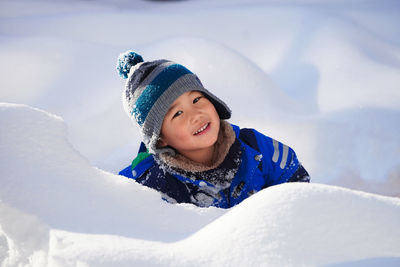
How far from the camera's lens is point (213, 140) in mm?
1238

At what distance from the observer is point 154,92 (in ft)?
4.00

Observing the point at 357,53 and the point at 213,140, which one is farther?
the point at 357,53

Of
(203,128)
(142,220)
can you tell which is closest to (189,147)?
(203,128)

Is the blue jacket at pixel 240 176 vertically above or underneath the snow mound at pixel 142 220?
underneath

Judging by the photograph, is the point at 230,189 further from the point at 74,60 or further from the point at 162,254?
the point at 74,60

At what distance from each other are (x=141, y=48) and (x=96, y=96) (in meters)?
0.40

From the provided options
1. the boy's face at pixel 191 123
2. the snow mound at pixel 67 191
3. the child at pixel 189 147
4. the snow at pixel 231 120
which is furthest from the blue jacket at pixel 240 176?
the snow mound at pixel 67 191

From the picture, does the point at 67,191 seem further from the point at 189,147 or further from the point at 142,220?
the point at 189,147

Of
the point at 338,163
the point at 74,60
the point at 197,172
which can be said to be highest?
the point at 74,60

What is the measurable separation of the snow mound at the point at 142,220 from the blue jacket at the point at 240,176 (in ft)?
1.63

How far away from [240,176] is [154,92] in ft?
1.19

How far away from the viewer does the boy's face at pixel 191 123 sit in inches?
47.9

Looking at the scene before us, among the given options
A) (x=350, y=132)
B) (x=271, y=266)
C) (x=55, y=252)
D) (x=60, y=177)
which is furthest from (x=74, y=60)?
(x=271, y=266)

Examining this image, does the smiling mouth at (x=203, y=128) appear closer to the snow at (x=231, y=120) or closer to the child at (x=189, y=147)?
the child at (x=189, y=147)
